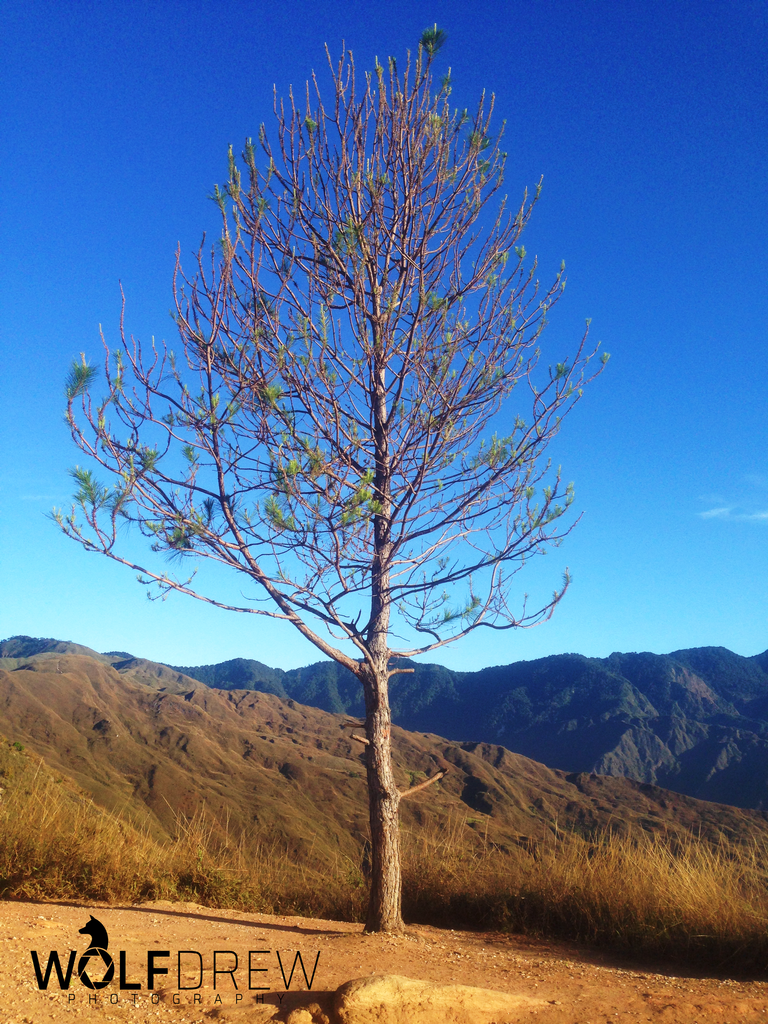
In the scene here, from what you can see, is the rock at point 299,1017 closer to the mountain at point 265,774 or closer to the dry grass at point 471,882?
the dry grass at point 471,882

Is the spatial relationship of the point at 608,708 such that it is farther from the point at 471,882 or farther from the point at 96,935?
the point at 96,935

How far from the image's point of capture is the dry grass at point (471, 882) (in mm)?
5098

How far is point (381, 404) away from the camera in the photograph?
19.9 feet

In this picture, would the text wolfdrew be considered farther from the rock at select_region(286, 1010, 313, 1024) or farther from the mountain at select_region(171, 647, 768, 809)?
the mountain at select_region(171, 647, 768, 809)

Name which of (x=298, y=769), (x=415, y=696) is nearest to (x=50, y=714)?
(x=298, y=769)

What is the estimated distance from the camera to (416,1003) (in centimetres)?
314

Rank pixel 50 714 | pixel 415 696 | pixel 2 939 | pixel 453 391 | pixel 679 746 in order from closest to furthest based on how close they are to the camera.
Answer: pixel 2 939, pixel 453 391, pixel 50 714, pixel 679 746, pixel 415 696

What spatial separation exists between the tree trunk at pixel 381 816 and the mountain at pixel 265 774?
30.4m

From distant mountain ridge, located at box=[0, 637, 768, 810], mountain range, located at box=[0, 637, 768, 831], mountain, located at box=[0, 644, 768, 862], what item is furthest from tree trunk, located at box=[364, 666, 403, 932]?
distant mountain ridge, located at box=[0, 637, 768, 810]

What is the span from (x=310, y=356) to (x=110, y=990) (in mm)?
4307

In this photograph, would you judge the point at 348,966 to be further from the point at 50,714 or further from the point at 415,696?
the point at 415,696

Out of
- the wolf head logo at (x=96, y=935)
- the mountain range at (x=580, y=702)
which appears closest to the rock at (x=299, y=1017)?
the wolf head logo at (x=96, y=935)

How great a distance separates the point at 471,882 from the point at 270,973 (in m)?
3.26

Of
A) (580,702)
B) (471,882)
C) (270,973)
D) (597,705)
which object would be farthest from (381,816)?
(580,702)
